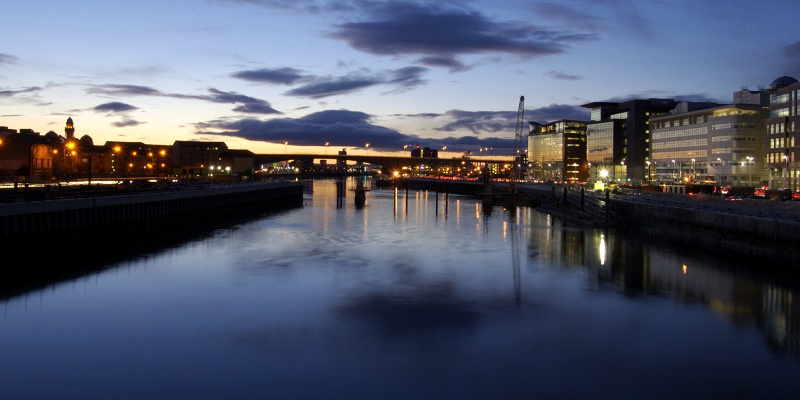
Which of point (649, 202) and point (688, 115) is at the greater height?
point (688, 115)

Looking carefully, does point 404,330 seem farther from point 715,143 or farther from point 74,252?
point 715,143

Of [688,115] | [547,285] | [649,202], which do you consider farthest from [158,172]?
[547,285]

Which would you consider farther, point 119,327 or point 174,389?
point 119,327

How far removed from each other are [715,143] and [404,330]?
107381mm

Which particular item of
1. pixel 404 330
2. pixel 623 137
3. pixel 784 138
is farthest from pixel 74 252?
pixel 623 137

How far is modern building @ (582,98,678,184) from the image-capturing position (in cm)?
15150

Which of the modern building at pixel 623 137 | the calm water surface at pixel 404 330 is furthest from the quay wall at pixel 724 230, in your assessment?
the modern building at pixel 623 137

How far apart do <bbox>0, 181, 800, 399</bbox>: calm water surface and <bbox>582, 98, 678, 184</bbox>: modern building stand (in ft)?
404

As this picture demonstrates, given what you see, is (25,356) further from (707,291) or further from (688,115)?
(688,115)

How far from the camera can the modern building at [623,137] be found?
152 meters

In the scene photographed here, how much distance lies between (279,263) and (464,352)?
17639mm

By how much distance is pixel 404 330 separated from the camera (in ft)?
62.7

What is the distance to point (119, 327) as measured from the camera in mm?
19625

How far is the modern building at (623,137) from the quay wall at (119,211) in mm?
105588
